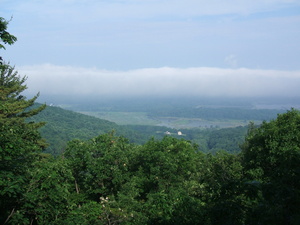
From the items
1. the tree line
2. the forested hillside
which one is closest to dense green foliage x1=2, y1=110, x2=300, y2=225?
the tree line

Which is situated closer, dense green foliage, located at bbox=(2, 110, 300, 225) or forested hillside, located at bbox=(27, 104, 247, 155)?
dense green foliage, located at bbox=(2, 110, 300, 225)

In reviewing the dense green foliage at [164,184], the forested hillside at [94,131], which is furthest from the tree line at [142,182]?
the forested hillside at [94,131]

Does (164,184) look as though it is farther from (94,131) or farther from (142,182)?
(94,131)

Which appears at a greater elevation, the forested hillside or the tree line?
the tree line

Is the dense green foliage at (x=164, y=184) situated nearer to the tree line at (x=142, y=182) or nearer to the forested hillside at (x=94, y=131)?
the tree line at (x=142, y=182)

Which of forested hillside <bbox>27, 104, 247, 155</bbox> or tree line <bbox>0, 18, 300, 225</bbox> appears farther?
forested hillside <bbox>27, 104, 247, 155</bbox>

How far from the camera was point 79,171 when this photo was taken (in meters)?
20.2

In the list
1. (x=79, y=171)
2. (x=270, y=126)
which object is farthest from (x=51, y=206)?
(x=270, y=126)

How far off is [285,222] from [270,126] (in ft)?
56.2

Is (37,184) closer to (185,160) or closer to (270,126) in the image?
(185,160)

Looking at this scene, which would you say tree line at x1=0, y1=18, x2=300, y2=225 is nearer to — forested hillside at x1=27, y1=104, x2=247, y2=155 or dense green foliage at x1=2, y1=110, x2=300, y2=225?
dense green foliage at x1=2, y1=110, x2=300, y2=225

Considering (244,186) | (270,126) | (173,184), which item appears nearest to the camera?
(244,186)

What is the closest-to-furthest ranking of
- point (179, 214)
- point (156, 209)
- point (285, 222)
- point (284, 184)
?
point (285, 222)
point (284, 184)
point (179, 214)
point (156, 209)

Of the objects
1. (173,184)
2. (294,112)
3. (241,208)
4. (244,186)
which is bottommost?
(173,184)
